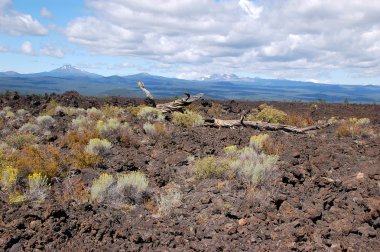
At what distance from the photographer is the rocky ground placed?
5160mm

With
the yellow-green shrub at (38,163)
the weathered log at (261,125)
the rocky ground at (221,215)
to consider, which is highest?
the weathered log at (261,125)

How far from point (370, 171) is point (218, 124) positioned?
23.6 feet

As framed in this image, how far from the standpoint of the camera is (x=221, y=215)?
19.6 ft

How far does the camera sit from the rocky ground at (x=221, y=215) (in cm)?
516

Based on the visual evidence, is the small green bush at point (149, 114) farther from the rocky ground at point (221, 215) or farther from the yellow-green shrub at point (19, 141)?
the rocky ground at point (221, 215)

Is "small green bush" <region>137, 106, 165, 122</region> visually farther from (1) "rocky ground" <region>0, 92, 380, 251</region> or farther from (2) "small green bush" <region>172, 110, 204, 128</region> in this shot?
(1) "rocky ground" <region>0, 92, 380, 251</region>

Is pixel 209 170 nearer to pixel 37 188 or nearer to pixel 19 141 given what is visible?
pixel 37 188

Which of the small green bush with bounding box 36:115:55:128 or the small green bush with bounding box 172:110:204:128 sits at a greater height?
the small green bush with bounding box 172:110:204:128

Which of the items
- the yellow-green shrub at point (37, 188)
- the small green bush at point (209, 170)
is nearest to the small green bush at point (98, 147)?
the yellow-green shrub at point (37, 188)

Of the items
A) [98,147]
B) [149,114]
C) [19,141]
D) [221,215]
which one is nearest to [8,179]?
[98,147]

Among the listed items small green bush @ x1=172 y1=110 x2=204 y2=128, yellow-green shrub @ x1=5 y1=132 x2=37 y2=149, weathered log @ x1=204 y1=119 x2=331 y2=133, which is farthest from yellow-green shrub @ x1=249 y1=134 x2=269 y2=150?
yellow-green shrub @ x1=5 y1=132 x2=37 y2=149

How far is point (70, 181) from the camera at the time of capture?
748 cm

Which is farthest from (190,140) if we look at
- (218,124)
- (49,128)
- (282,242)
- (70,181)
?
(282,242)

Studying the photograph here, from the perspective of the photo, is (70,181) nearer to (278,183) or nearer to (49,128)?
(278,183)
